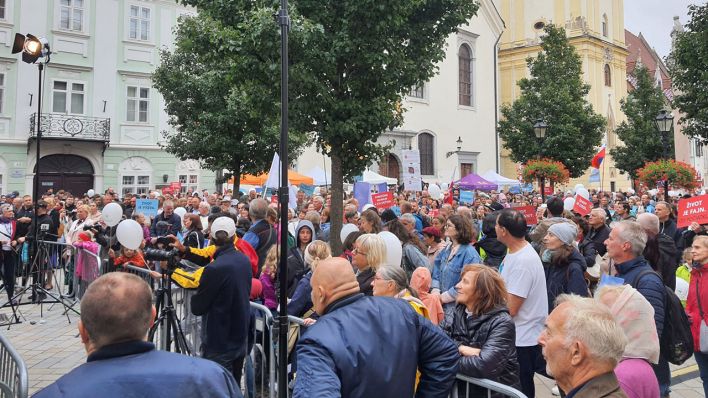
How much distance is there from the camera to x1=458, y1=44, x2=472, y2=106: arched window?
37.7 metres

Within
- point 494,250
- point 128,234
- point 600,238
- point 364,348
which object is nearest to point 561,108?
point 600,238

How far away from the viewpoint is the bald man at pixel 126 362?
194 centimetres

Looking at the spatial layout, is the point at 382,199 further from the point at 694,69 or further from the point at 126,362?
the point at 694,69

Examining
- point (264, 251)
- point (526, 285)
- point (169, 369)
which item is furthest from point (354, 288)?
point (264, 251)

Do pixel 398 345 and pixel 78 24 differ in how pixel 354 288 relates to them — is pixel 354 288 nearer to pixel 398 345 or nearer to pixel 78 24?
pixel 398 345

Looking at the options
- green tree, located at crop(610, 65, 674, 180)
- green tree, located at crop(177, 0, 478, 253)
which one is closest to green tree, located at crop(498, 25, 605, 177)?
green tree, located at crop(610, 65, 674, 180)

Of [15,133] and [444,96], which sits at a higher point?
[444,96]

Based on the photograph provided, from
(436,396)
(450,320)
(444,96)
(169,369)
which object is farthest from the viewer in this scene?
(444,96)

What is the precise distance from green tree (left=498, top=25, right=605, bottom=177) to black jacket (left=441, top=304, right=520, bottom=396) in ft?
90.2

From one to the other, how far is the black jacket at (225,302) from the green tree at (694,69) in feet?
58.8

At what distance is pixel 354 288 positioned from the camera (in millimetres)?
2678

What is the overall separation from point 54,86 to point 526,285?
2585cm

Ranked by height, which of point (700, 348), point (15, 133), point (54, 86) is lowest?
point (700, 348)

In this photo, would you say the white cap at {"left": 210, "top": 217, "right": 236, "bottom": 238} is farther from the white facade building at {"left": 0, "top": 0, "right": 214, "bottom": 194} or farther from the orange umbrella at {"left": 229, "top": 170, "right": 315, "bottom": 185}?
the white facade building at {"left": 0, "top": 0, "right": 214, "bottom": 194}
